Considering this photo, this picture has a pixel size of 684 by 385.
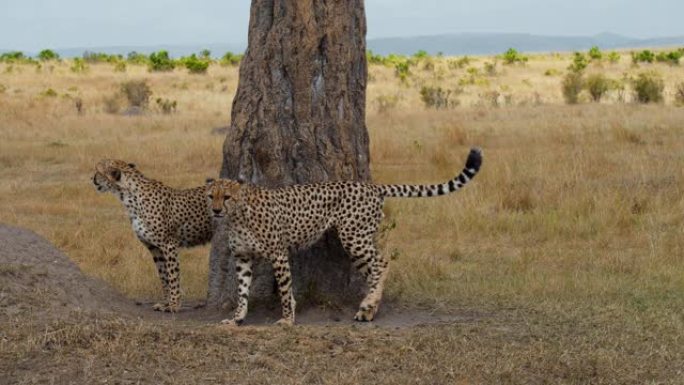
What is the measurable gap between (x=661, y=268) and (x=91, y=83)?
26.3m

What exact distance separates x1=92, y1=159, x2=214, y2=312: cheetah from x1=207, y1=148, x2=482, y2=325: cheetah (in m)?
0.62

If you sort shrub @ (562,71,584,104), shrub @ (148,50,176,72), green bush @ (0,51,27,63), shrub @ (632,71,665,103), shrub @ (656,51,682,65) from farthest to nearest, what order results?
green bush @ (0,51,27,63) → shrub @ (148,50,176,72) → shrub @ (656,51,682,65) → shrub @ (562,71,584,104) → shrub @ (632,71,665,103)

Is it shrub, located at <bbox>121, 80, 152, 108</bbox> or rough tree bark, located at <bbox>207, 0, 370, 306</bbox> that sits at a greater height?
rough tree bark, located at <bbox>207, 0, 370, 306</bbox>

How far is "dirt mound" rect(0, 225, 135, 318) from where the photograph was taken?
655cm

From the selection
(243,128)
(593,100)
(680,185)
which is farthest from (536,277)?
(593,100)

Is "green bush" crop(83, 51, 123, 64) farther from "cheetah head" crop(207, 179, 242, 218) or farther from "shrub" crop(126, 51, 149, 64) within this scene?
"cheetah head" crop(207, 179, 242, 218)

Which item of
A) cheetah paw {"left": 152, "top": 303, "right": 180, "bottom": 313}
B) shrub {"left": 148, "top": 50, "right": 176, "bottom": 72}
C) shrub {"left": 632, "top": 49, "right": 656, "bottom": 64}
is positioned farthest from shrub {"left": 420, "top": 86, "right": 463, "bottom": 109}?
shrub {"left": 632, "top": 49, "right": 656, "bottom": 64}

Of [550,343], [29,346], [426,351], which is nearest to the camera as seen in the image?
[29,346]

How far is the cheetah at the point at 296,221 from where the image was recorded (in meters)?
6.94

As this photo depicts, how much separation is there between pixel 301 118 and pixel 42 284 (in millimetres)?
1969

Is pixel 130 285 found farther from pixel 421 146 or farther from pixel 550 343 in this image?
pixel 421 146

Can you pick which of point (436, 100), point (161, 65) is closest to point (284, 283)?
point (436, 100)

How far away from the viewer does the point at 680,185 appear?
12.2 metres

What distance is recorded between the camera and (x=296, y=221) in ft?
23.2
